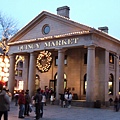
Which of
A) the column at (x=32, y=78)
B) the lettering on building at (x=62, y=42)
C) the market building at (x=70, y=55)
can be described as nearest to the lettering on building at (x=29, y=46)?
the market building at (x=70, y=55)

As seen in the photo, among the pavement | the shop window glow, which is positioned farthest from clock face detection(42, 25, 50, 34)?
the shop window glow

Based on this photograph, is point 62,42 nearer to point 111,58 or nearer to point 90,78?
point 90,78

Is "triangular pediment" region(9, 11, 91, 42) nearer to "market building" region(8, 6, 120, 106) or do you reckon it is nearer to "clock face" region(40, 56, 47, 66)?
"market building" region(8, 6, 120, 106)

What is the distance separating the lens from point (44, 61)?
33438 mm

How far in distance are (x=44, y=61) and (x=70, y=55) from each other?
16.9ft

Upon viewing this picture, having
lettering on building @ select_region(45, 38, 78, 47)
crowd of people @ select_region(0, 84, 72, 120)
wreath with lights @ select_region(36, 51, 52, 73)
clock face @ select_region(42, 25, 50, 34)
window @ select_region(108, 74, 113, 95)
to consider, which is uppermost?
clock face @ select_region(42, 25, 50, 34)

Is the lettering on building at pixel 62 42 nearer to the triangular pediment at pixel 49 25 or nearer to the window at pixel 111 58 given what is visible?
the triangular pediment at pixel 49 25

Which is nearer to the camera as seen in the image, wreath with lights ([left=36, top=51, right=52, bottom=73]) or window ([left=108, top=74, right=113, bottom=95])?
wreath with lights ([left=36, top=51, right=52, bottom=73])

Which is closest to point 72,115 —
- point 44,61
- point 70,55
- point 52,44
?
point 44,61

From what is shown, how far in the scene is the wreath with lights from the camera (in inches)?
1292

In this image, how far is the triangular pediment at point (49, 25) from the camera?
32406 mm

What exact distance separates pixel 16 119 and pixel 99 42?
1746 centimetres

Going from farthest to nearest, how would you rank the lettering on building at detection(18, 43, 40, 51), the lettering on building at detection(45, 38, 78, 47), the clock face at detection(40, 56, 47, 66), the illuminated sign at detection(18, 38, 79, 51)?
the lettering on building at detection(18, 43, 40, 51) → the clock face at detection(40, 56, 47, 66) → the illuminated sign at detection(18, 38, 79, 51) → the lettering on building at detection(45, 38, 78, 47)

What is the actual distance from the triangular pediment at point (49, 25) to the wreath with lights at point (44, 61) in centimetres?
274
